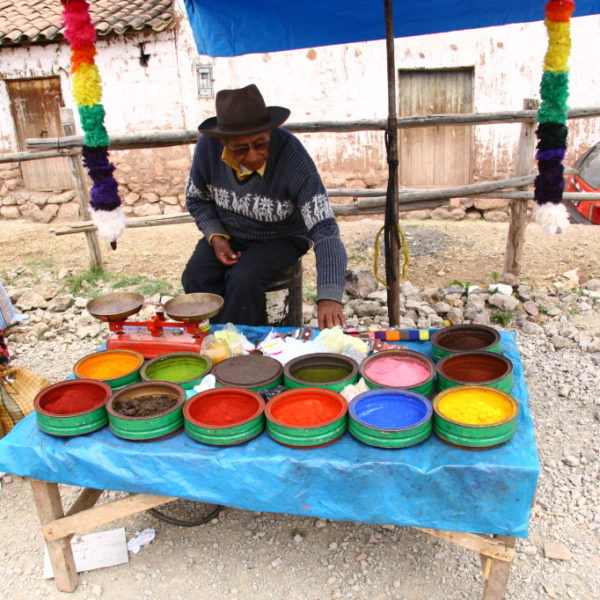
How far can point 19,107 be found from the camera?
9.28 metres

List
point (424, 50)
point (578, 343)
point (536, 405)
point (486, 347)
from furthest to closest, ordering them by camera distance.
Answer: point (424, 50), point (578, 343), point (536, 405), point (486, 347)

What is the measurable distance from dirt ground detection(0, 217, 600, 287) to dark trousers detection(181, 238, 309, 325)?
215cm

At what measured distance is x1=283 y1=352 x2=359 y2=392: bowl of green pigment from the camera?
2.15m

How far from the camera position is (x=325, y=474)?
5.78 feet

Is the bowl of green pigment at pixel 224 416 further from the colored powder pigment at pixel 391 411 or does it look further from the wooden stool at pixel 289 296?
the wooden stool at pixel 289 296

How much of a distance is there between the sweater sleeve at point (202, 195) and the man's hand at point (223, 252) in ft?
0.19

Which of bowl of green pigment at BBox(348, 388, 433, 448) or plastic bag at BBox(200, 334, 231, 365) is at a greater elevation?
plastic bag at BBox(200, 334, 231, 365)

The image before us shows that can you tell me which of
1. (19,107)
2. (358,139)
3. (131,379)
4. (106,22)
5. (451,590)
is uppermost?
(106,22)

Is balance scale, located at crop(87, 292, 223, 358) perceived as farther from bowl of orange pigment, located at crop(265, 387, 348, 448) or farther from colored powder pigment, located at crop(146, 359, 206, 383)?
bowl of orange pigment, located at crop(265, 387, 348, 448)

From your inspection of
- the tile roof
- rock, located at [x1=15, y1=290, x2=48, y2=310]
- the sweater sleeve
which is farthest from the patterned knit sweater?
the tile roof

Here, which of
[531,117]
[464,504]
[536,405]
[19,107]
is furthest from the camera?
[19,107]

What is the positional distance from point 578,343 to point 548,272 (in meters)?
1.53

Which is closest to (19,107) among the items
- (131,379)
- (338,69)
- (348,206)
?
(338,69)

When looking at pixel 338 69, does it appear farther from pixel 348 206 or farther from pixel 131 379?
pixel 131 379
